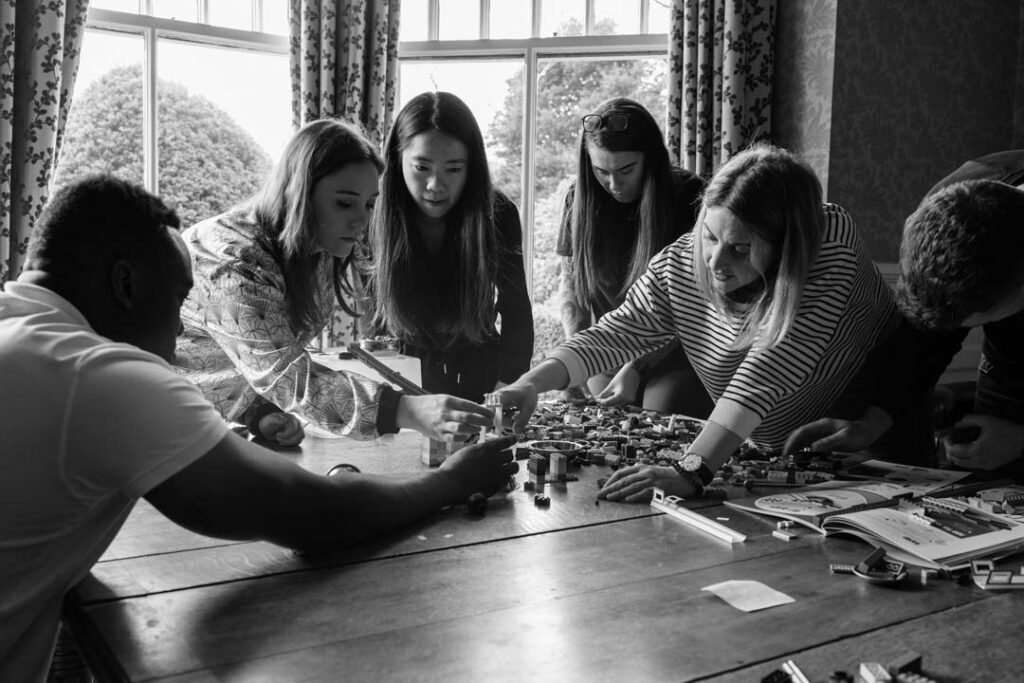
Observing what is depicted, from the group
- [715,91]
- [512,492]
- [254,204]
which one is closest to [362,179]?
[254,204]

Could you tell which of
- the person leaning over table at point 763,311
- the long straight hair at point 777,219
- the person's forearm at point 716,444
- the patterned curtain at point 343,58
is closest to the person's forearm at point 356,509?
the person leaning over table at point 763,311

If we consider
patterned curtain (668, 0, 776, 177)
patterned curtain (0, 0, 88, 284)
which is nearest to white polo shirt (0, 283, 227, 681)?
patterned curtain (0, 0, 88, 284)

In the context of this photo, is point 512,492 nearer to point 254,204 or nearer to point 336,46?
point 254,204

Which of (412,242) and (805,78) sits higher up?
(805,78)

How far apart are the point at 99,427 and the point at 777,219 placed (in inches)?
61.6

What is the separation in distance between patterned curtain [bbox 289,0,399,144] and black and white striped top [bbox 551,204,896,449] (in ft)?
8.83

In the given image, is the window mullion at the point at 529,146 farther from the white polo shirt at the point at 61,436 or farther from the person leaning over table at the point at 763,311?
the white polo shirt at the point at 61,436

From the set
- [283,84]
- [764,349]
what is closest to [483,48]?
[283,84]

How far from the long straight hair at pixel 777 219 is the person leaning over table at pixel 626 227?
0.89 meters

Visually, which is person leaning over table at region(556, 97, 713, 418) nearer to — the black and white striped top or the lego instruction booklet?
the black and white striped top

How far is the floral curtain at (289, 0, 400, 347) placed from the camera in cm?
477

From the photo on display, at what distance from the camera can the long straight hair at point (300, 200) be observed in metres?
2.26

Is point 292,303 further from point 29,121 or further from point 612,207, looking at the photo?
point 29,121

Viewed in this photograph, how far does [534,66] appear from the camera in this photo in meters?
5.36
